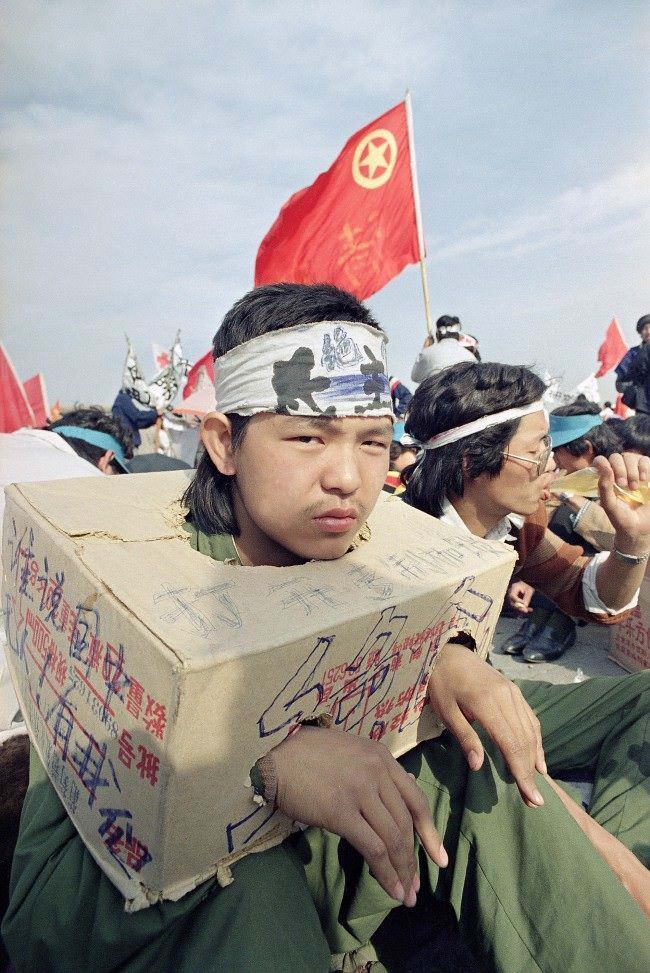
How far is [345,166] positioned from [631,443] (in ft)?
11.5

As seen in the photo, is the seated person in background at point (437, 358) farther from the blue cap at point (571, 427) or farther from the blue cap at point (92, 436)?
the blue cap at point (92, 436)

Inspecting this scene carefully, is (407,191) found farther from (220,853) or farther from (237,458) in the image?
(220,853)

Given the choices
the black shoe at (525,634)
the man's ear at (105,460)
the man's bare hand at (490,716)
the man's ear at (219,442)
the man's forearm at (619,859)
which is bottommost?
the black shoe at (525,634)

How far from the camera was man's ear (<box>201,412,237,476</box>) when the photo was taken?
4.72 ft

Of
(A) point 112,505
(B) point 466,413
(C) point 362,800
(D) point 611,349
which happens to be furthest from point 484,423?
(D) point 611,349

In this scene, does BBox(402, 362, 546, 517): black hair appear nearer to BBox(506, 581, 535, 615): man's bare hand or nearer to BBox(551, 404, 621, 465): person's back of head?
BBox(506, 581, 535, 615): man's bare hand

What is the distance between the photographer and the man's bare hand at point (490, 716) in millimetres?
1168

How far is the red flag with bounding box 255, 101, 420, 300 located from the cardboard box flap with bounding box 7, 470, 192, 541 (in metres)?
4.16

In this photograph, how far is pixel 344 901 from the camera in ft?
4.29

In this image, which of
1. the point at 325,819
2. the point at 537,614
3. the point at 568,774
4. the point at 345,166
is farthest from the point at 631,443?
the point at 325,819

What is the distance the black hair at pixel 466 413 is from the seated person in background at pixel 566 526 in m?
1.08

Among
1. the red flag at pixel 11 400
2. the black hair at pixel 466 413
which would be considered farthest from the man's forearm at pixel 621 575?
the red flag at pixel 11 400

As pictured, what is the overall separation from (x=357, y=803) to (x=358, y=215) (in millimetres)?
5381

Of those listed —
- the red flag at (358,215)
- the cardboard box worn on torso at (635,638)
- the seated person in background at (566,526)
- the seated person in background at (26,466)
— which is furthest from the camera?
the red flag at (358,215)
